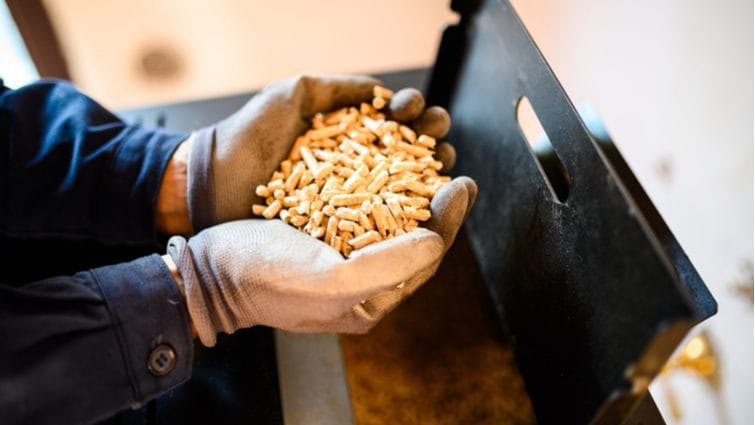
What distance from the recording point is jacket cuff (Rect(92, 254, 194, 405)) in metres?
0.51

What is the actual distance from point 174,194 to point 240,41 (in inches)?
36.9

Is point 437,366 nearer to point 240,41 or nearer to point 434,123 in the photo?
point 434,123

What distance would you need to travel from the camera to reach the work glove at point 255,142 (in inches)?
26.6

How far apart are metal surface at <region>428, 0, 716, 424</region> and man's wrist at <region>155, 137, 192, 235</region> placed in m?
0.43

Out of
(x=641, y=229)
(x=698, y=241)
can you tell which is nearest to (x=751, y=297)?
(x=698, y=241)

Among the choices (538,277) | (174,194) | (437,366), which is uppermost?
(174,194)

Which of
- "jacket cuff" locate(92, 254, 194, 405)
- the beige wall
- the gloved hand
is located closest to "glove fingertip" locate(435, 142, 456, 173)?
the gloved hand

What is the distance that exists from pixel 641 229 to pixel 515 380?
31 centimetres

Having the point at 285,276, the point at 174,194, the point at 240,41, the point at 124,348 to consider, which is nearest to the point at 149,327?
the point at 124,348

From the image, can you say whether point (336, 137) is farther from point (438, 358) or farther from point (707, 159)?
point (707, 159)

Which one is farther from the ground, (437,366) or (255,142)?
(255,142)

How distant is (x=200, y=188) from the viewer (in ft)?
2.19

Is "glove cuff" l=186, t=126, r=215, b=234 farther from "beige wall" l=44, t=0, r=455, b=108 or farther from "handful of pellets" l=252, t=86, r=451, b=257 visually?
"beige wall" l=44, t=0, r=455, b=108

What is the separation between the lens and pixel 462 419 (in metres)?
0.61
